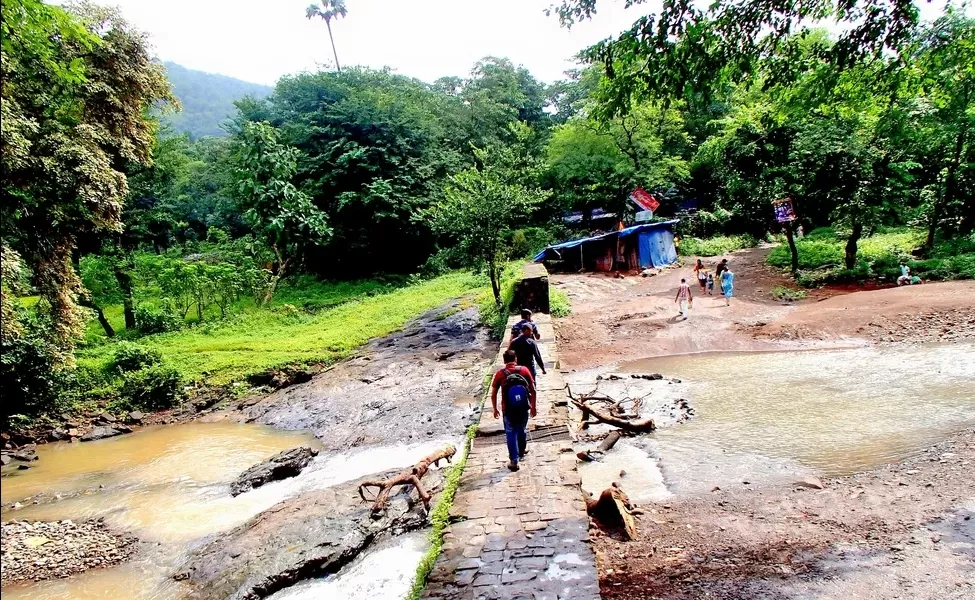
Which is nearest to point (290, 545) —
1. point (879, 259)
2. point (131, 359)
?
point (131, 359)

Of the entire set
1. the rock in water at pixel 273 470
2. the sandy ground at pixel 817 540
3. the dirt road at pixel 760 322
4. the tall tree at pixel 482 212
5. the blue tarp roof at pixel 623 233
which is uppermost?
the tall tree at pixel 482 212

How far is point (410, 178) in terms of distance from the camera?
2847 cm

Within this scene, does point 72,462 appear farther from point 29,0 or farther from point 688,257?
point 688,257

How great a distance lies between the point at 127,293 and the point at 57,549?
18.1 m

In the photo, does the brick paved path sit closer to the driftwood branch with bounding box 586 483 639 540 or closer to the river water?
the driftwood branch with bounding box 586 483 639 540

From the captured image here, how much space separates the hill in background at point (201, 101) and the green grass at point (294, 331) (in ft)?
344

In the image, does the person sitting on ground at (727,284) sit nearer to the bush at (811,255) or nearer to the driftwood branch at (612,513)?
the bush at (811,255)

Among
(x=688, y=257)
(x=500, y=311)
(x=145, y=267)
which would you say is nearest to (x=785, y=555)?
(x=500, y=311)

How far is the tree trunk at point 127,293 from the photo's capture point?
22.3m

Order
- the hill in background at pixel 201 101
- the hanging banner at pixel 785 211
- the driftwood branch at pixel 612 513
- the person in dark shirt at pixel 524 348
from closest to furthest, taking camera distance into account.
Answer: the driftwood branch at pixel 612 513 → the person in dark shirt at pixel 524 348 → the hanging banner at pixel 785 211 → the hill in background at pixel 201 101

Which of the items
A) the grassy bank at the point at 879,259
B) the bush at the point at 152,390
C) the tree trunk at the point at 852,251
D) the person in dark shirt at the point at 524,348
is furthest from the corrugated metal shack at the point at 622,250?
the person in dark shirt at the point at 524,348

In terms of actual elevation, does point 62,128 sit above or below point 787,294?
above

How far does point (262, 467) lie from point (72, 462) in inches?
205

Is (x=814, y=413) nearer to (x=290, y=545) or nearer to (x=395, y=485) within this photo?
(x=395, y=485)
